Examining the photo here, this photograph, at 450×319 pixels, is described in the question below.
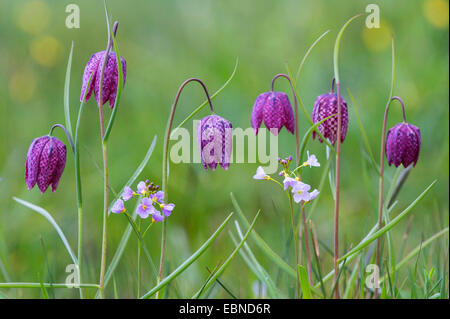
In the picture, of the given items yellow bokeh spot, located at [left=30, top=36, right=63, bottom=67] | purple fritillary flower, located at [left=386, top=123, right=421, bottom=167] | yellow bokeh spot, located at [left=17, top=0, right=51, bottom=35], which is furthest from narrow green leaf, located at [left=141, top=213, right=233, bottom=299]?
yellow bokeh spot, located at [left=17, top=0, right=51, bottom=35]

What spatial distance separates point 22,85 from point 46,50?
0.70 feet

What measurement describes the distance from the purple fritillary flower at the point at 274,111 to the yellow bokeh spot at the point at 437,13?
1.67 metres

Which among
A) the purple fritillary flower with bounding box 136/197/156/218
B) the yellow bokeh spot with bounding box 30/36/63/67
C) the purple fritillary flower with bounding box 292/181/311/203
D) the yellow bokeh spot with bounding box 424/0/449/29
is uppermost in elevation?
the yellow bokeh spot with bounding box 424/0/449/29

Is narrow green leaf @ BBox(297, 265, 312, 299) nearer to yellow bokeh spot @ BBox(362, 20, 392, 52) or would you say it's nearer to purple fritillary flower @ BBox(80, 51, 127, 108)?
purple fritillary flower @ BBox(80, 51, 127, 108)

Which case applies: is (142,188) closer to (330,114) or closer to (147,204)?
(147,204)

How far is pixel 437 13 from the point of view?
2.49 metres

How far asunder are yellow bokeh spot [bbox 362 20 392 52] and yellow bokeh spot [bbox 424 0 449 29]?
0.62ft

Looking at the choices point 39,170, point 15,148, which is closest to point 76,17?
point 39,170

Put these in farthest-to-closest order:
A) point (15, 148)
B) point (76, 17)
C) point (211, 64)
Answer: point (211, 64)
point (15, 148)
point (76, 17)

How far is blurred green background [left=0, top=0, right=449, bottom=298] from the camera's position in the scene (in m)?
1.86
